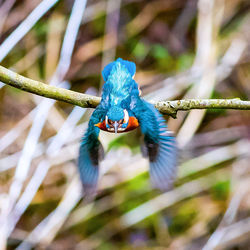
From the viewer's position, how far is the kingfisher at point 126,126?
1974 millimetres

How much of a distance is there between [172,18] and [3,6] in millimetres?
1894

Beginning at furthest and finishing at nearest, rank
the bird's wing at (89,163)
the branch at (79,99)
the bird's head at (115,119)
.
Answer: the bird's wing at (89,163)
the bird's head at (115,119)
the branch at (79,99)

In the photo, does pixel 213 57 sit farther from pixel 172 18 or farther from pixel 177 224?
pixel 177 224

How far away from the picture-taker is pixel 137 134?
4.17 metres

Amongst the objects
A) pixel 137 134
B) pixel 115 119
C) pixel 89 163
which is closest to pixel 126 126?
pixel 115 119

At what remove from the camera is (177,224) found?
12.7 feet

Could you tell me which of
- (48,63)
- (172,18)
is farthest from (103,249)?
(172,18)

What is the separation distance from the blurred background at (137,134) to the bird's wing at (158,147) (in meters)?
0.92

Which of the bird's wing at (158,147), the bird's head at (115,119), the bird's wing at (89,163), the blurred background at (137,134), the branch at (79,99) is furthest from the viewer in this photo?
the blurred background at (137,134)

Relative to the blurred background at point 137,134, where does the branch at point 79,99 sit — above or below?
below

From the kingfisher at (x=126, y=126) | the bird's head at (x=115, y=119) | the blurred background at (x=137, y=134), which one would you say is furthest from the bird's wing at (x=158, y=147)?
the blurred background at (x=137, y=134)

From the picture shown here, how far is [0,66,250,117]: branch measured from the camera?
1.71 meters

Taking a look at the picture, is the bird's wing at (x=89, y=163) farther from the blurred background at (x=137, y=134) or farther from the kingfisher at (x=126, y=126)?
the blurred background at (x=137, y=134)

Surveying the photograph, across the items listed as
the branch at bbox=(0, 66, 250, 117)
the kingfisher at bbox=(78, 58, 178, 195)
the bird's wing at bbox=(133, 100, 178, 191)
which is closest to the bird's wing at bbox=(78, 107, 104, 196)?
the kingfisher at bbox=(78, 58, 178, 195)
